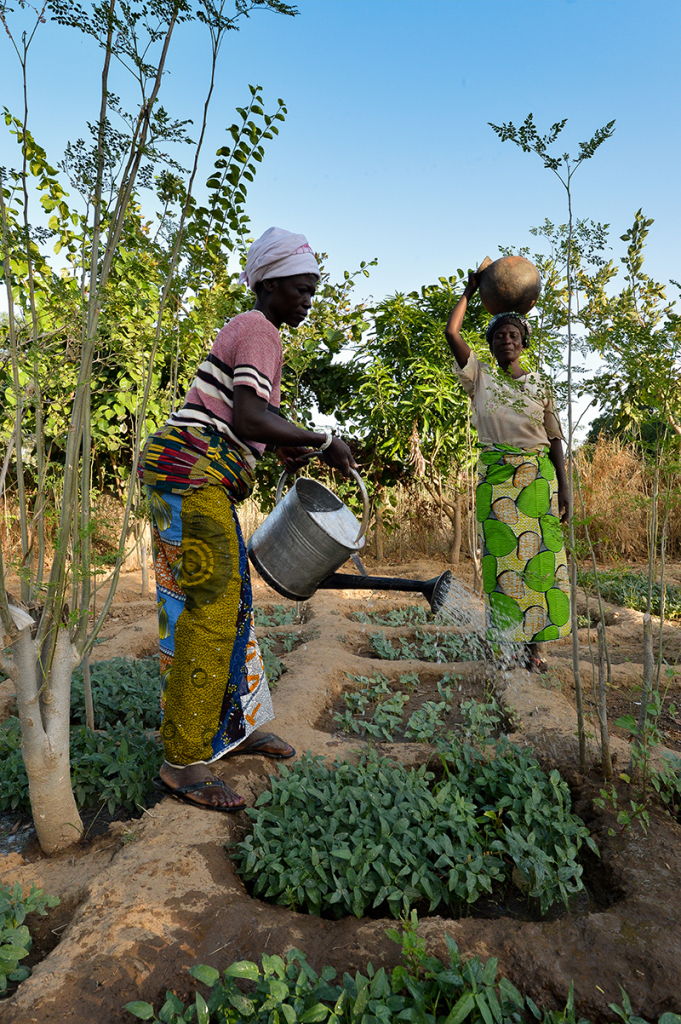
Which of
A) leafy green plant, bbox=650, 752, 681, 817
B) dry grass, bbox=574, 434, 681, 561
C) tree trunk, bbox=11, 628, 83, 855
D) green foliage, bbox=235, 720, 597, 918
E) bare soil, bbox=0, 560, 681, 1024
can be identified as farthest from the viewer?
dry grass, bbox=574, 434, 681, 561

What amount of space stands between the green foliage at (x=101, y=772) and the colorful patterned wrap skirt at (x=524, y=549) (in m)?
1.79

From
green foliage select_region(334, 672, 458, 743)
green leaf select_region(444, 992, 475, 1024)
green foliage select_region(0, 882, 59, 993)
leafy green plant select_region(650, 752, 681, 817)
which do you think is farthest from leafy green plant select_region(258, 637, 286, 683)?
green leaf select_region(444, 992, 475, 1024)

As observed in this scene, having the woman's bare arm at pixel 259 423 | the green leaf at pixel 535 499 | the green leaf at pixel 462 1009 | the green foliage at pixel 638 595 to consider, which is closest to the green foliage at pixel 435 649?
the green leaf at pixel 535 499

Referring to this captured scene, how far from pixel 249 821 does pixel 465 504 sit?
226 inches

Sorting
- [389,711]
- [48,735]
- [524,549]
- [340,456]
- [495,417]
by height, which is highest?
[495,417]

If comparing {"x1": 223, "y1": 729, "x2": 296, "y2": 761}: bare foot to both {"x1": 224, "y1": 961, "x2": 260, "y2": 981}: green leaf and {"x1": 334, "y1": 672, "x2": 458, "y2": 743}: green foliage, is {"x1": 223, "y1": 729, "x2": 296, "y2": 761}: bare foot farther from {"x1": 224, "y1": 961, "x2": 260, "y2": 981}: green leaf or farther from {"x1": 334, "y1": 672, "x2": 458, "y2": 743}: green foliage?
{"x1": 224, "y1": 961, "x2": 260, "y2": 981}: green leaf

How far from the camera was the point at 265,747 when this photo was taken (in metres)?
2.29

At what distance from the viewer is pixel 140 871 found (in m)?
1.57

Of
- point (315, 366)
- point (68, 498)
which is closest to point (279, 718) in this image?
point (68, 498)

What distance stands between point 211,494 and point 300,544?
339mm

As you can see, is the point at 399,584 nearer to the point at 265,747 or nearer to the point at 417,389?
the point at 265,747

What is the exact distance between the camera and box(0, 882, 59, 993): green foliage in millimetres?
1308

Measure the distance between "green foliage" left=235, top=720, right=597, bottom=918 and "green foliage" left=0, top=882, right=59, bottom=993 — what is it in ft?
1.61

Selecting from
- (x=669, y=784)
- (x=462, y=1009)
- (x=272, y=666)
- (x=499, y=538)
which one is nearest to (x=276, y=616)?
(x=272, y=666)
